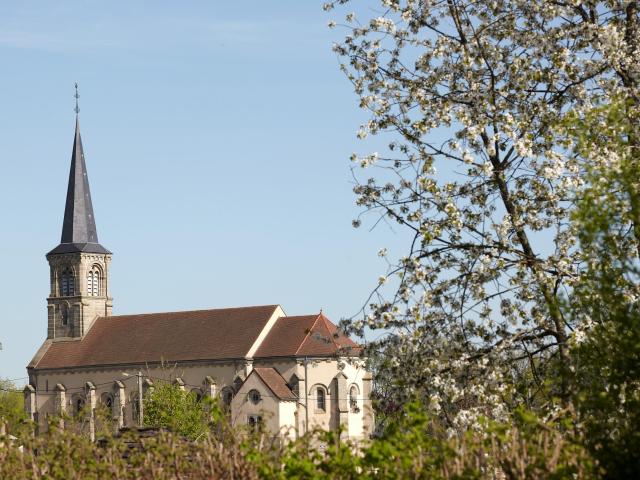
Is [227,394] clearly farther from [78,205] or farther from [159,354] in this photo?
[78,205]

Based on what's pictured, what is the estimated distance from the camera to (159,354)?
8312 centimetres

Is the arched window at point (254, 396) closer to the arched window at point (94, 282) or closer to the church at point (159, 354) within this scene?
the church at point (159, 354)

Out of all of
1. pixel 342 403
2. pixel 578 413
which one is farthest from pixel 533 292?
pixel 342 403

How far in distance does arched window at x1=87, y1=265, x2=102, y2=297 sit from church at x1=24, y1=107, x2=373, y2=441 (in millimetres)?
97

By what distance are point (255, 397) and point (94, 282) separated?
27895 mm

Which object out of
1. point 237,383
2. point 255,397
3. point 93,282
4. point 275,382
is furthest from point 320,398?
point 93,282

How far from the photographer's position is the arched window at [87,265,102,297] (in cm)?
9506

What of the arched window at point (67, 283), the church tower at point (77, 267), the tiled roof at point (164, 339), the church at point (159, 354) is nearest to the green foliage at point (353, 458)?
the church at point (159, 354)

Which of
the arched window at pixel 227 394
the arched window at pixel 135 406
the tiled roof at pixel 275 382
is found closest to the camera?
the tiled roof at pixel 275 382

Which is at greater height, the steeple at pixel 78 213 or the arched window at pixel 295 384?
the steeple at pixel 78 213

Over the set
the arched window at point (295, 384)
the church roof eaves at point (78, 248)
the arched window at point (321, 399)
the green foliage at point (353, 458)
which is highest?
the church roof eaves at point (78, 248)

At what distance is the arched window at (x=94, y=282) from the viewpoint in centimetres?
9506

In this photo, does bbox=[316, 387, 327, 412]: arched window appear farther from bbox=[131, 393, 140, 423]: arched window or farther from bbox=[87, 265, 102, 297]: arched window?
bbox=[87, 265, 102, 297]: arched window

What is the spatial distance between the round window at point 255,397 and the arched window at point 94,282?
26.7m
